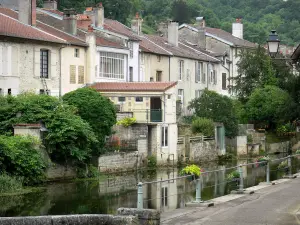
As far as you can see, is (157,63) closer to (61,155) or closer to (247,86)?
(247,86)

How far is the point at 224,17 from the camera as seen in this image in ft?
578

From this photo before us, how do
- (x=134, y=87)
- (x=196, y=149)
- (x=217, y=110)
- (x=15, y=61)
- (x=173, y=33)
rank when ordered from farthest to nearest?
(x=173, y=33) → (x=217, y=110) → (x=196, y=149) → (x=134, y=87) → (x=15, y=61)

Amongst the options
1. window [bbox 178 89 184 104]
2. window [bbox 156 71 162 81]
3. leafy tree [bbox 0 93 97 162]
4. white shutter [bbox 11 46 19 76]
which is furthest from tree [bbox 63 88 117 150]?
window [bbox 178 89 184 104]

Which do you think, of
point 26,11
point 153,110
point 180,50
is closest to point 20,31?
point 26,11

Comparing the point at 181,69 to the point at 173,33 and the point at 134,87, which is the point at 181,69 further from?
the point at 134,87

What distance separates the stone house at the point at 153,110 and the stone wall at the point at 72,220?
3707 centimetres

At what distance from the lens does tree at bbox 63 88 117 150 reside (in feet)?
162

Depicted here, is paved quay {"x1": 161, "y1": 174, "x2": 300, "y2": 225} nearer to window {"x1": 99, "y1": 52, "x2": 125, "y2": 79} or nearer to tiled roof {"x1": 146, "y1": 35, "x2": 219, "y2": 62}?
window {"x1": 99, "y1": 52, "x2": 125, "y2": 79}

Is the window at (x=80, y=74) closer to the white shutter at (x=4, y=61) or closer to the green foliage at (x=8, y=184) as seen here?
the white shutter at (x=4, y=61)

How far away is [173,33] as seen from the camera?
259 ft

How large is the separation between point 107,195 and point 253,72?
140 ft

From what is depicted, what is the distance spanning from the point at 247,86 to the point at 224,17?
98799 millimetres

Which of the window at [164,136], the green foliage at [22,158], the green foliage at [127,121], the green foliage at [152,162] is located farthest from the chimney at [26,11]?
the green foliage at [22,158]

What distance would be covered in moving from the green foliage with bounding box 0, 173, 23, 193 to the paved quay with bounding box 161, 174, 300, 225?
14.7 meters
